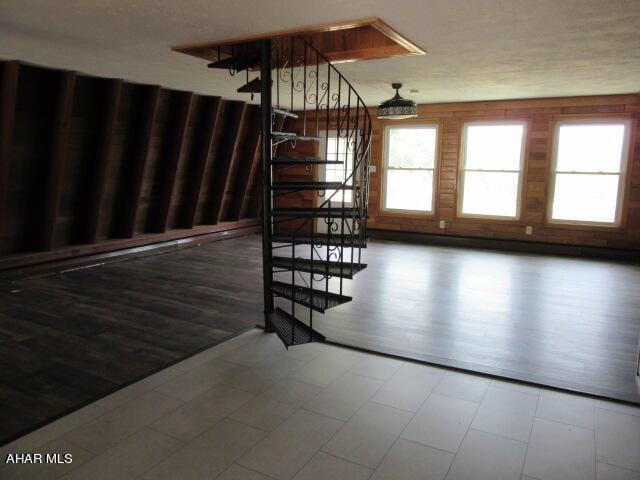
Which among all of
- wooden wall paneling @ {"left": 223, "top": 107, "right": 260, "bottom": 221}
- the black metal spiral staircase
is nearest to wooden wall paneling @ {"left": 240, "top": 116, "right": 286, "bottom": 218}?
wooden wall paneling @ {"left": 223, "top": 107, "right": 260, "bottom": 221}

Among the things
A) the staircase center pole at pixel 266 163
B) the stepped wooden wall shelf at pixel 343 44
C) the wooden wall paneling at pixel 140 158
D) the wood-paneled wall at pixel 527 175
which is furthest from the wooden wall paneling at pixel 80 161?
the wood-paneled wall at pixel 527 175

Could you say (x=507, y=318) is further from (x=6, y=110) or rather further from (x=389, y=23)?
(x=6, y=110)

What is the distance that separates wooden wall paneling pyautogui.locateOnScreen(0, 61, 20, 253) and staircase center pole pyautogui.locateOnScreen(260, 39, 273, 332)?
251 centimetres

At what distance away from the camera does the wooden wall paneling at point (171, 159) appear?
6.11 meters

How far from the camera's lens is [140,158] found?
19.1 ft

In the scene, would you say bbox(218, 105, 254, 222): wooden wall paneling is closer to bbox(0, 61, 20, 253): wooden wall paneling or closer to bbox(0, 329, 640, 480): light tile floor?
bbox(0, 61, 20, 253): wooden wall paneling

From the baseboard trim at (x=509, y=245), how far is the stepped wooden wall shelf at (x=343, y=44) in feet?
13.9

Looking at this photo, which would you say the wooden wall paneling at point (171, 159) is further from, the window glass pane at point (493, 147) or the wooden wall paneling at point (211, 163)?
the window glass pane at point (493, 147)

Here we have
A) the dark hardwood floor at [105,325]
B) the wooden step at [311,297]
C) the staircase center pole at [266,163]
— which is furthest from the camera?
the staircase center pole at [266,163]

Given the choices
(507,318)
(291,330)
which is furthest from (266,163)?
(507,318)

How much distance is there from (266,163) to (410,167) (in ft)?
15.9

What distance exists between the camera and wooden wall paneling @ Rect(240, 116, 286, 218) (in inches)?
320

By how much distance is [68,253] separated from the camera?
5.49 meters

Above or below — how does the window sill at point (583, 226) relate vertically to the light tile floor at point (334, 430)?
above
